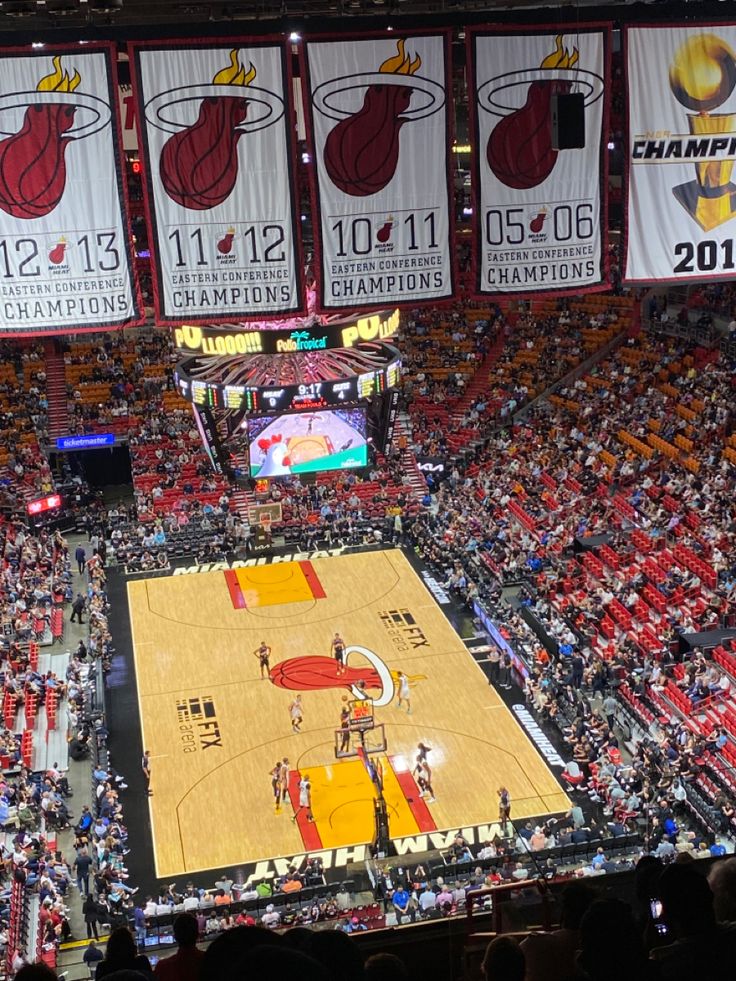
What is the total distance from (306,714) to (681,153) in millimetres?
13734

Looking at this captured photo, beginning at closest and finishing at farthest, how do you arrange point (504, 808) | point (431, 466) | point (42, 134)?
point (42, 134) < point (504, 808) < point (431, 466)

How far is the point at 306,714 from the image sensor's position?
78.0 feet

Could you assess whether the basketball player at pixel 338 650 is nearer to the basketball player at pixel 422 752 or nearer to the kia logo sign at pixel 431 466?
the basketball player at pixel 422 752

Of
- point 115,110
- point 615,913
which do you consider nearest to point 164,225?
point 115,110

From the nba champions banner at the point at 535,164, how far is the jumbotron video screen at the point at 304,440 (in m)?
14.5

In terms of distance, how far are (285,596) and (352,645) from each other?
3589 mm

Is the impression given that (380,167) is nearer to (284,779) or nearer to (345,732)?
(284,779)

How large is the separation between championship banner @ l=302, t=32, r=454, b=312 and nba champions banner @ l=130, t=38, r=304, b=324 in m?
0.42

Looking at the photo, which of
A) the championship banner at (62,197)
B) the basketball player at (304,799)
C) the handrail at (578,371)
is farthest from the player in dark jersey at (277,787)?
the handrail at (578,371)

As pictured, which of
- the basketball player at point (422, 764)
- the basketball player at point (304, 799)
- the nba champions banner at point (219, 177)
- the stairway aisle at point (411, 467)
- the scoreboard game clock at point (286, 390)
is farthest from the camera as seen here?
the stairway aisle at point (411, 467)

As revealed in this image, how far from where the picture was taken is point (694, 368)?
33.1 m

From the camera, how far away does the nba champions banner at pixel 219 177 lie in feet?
44.0

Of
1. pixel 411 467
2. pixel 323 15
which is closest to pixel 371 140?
pixel 323 15

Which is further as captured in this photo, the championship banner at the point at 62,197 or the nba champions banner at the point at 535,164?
the nba champions banner at the point at 535,164
